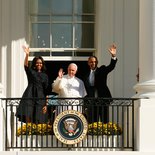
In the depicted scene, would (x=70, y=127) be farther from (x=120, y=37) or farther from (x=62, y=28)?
(x=62, y=28)

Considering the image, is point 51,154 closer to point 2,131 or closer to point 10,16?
A: point 2,131

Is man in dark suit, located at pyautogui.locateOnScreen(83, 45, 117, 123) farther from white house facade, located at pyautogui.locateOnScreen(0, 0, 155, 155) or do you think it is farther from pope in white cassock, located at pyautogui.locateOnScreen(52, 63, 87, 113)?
white house facade, located at pyautogui.locateOnScreen(0, 0, 155, 155)

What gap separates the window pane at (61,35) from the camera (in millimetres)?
20047

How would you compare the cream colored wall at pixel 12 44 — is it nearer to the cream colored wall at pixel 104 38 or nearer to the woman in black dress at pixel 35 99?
the cream colored wall at pixel 104 38

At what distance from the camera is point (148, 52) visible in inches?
637

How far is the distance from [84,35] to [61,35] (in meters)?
0.56

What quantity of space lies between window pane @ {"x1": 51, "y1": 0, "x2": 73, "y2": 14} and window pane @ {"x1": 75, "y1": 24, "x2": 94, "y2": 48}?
1.54 feet

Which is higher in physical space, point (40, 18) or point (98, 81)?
point (40, 18)

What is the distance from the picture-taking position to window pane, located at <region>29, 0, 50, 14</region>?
2008cm

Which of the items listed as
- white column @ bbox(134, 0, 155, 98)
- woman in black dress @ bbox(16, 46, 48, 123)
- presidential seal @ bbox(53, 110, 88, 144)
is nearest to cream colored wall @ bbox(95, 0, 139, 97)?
woman in black dress @ bbox(16, 46, 48, 123)

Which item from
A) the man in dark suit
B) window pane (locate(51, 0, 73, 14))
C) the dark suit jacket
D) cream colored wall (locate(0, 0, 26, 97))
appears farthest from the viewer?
window pane (locate(51, 0, 73, 14))

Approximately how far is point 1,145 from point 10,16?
14.3 feet

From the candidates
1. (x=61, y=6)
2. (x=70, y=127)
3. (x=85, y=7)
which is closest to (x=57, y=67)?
(x=61, y=6)

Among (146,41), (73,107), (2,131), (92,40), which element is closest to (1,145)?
(2,131)
